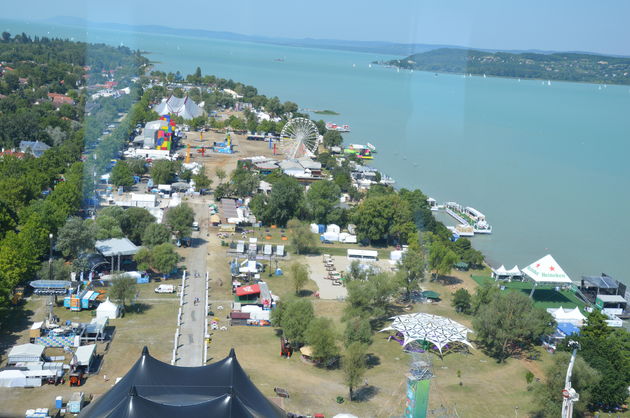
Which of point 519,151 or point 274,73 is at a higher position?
point 274,73

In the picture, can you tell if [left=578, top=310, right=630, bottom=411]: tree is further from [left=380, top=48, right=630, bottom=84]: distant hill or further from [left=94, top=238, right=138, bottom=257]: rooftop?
[left=380, top=48, right=630, bottom=84]: distant hill

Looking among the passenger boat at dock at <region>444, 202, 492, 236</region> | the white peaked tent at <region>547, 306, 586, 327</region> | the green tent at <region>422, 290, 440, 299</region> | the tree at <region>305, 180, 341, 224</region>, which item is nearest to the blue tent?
the white peaked tent at <region>547, 306, 586, 327</region>

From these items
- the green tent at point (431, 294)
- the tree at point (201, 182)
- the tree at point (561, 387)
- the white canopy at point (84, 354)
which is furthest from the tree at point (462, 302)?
the tree at point (201, 182)

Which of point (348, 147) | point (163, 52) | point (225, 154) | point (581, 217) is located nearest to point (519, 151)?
point (348, 147)

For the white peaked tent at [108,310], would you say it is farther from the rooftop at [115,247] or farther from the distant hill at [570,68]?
the distant hill at [570,68]

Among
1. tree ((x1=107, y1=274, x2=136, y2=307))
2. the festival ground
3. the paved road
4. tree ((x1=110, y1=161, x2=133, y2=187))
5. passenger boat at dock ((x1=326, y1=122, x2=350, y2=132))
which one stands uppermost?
passenger boat at dock ((x1=326, y1=122, x2=350, y2=132))

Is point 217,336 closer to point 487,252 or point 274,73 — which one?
point 487,252
